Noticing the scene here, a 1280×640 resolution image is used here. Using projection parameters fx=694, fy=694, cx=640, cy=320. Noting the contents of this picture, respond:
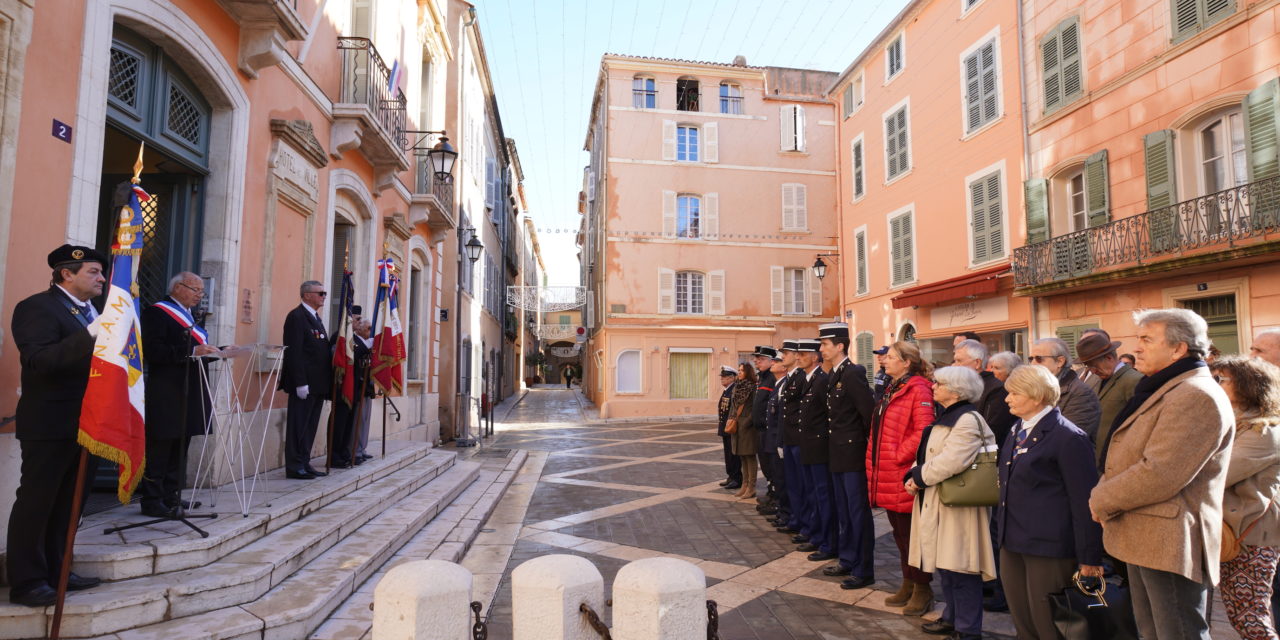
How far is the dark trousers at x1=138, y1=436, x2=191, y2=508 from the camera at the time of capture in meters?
4.58

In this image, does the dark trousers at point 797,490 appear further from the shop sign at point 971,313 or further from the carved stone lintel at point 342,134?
the shop sign at point 971,313

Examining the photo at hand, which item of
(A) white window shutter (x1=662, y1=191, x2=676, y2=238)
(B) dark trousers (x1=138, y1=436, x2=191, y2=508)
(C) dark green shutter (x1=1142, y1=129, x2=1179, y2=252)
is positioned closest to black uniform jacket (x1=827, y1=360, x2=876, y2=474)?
(B) dark trousers (x1=138, y1=436, x2=191, y2=508)

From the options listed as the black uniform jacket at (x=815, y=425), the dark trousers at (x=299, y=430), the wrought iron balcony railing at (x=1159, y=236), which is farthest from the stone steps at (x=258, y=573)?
the wrought iron balcony railing at (x=1159, y=236)

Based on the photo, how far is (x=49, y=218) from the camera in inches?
160

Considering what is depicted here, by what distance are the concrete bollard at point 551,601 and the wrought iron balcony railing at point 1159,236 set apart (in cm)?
1068

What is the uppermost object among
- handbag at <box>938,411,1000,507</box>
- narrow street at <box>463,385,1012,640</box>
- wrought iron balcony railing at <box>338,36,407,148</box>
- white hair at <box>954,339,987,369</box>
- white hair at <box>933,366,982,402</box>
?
wrought iron balcony railing at <box>338,36,407,148</box>

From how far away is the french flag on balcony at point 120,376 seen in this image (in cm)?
330

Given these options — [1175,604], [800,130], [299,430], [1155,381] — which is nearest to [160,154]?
[299,430]

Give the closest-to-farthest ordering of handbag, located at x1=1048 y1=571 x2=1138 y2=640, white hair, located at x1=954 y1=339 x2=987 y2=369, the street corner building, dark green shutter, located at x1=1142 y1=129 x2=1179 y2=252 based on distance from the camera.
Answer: handbag, located at x1=1048 y1=571 x2=1138 y2=640, the street corner building, white hair, located at x1=954 y1=339 x2=987 y2=369, dark green shutter, located at x1=1142 y1=129 x2=1179 y2=252

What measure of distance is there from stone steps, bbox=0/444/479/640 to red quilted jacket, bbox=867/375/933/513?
354 cm

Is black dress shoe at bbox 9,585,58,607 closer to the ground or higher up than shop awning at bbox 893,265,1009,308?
closer to the ground

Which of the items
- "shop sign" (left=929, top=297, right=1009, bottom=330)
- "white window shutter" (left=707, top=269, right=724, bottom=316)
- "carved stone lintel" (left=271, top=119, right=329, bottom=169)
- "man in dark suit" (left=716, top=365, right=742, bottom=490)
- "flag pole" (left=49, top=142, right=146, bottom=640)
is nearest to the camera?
"flag pole" (left=49, top=142, right=146, bottom=640)

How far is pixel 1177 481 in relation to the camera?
110 inches

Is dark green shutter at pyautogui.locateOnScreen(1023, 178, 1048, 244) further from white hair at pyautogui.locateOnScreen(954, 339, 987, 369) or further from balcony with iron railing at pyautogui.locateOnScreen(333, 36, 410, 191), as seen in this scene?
balcony with iron railing at pyautogui.locateOnScreen(333, 36, 410, 191)
